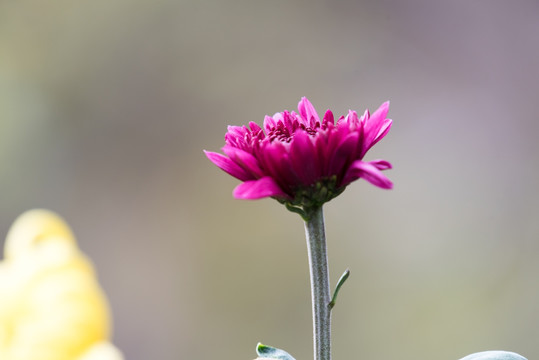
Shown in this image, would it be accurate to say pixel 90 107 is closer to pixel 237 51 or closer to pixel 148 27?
pixel 148 27

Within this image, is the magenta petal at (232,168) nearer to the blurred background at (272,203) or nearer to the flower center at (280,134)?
the flower center at (280,134)

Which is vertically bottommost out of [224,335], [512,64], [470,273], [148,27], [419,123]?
[224,335]

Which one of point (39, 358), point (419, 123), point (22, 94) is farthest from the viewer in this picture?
point (419, 123)

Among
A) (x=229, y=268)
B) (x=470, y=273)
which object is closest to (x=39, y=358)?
(x=229, y=268)

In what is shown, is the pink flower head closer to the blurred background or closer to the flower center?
the flower center

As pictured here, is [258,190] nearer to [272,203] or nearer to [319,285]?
[319,285]

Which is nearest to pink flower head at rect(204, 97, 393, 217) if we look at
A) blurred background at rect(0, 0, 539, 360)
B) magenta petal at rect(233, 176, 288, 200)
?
magenta petal at rect(233, 176, 288, 200)
